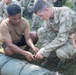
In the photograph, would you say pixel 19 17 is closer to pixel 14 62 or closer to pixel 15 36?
pixel 15 36

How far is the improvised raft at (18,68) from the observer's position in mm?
3172

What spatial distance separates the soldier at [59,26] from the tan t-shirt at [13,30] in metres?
0.43

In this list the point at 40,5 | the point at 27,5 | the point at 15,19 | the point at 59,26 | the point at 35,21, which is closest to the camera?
the point at 40,5

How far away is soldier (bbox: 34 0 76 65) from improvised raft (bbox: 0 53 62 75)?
228 mm

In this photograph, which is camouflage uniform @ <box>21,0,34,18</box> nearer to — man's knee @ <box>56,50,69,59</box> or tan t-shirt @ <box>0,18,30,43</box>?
tan t-shirt @ <box>0,18,30,43</box>

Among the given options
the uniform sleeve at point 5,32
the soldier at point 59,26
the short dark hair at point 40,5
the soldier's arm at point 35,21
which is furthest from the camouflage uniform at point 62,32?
the soldier's arm at point 35,21

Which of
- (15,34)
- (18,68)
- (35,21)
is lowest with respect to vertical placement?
(35,21)

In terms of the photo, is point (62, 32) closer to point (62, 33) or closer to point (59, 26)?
point (62, 33)

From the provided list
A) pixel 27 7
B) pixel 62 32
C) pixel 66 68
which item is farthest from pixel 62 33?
pixel 27 7

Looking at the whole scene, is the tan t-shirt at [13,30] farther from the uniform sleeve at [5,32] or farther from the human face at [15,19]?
the human face at [15,19]

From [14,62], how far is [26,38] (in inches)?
23.5

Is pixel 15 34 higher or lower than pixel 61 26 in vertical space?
lower

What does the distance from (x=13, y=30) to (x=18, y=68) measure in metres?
0.74

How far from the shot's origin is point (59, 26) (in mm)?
3453
